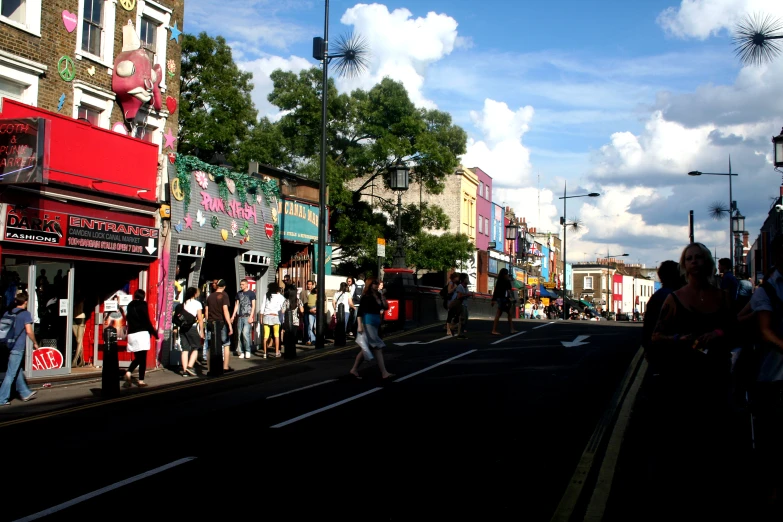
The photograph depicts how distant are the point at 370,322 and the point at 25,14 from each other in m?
9.75

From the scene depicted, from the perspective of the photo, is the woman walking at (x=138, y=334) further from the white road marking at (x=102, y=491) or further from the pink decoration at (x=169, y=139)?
the white road marking at (x=102, y=491)

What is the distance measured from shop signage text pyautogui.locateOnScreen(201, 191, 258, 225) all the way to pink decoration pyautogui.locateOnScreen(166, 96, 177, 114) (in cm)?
229

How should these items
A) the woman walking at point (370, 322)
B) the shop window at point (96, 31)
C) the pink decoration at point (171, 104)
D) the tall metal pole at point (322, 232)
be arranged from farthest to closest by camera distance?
the tall metal pole at point (322, 232)
the pink decoration at point (171, 104)
the shop window at point (96, 31)
the woman walking at point (370, 322)

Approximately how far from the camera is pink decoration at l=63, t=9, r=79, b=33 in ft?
57.5

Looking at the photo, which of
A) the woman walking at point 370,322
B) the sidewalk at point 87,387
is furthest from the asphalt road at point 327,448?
the sidewalk at point 87,387

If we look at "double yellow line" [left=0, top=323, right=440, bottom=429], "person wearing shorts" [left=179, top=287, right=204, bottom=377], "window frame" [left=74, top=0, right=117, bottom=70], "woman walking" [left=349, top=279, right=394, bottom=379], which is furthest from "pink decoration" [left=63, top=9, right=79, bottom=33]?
"woman walking" [left=349, top=279, right=394, bottom=379]

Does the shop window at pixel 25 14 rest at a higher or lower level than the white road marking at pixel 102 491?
higher

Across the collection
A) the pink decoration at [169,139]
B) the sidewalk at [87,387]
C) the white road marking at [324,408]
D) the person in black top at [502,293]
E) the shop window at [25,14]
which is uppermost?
the shop window at [25,14]

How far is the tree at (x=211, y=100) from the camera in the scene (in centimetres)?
3494

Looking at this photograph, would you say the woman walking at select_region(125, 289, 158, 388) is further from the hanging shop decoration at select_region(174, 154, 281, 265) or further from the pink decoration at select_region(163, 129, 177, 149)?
the pink decoration at select_region(163, 129, 177, 149)

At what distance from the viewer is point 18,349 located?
12.6 m

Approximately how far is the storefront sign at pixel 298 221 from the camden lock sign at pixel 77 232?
747cm

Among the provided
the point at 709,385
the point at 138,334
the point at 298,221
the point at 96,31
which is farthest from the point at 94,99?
the point at 709,385

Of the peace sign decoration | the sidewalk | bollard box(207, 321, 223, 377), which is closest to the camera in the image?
the sidewalk
